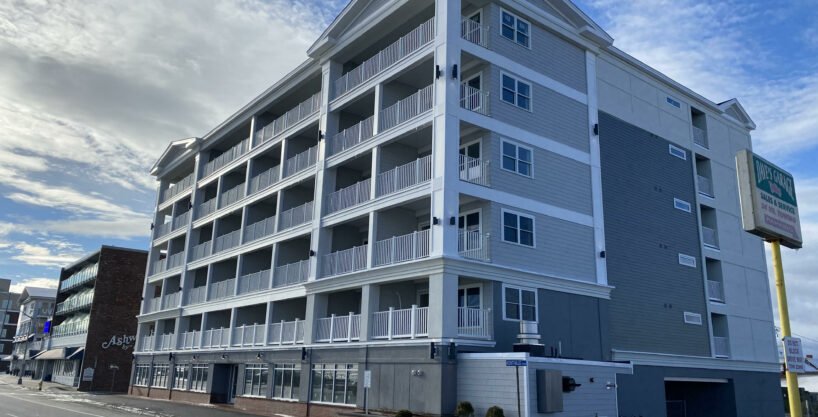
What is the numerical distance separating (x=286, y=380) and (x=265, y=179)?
12912mm

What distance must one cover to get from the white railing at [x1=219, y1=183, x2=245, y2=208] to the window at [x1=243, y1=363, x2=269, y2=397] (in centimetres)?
1154

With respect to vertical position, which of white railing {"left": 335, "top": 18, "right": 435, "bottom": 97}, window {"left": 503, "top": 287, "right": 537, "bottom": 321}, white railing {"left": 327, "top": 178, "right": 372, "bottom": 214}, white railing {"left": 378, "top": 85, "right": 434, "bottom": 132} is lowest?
window {"left": 503, "top": 287, "right": 537, "bottom": 321}

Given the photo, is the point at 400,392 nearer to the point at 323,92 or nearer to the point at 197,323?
the point at 323,92

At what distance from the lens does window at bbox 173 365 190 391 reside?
41719 millimetres

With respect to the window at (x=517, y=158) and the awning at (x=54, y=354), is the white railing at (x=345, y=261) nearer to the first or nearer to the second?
the window at (x=517, y=158)

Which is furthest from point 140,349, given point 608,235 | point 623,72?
point 623,72

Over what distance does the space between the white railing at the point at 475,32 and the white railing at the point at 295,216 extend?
12.0 metres

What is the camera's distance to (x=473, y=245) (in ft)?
82.3

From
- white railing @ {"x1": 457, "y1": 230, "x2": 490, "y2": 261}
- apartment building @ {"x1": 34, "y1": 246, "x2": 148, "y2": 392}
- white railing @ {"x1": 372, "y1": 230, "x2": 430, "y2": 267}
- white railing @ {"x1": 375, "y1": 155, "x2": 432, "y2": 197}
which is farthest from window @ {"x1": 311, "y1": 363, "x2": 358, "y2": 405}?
apartment building @ {"x1": 34, "y1": 246, "x2": 148, "y2": 392}

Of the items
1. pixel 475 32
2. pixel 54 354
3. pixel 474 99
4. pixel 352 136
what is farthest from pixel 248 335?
pixel 54 354

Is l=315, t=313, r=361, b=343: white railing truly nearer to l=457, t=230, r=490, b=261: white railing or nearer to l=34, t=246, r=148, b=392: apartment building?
l=457, t=230, r=490, b=261: white railing

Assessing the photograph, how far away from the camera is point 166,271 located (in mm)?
49406

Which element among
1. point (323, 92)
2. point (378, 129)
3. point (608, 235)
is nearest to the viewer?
point (378, 129)

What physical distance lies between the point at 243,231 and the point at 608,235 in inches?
840
